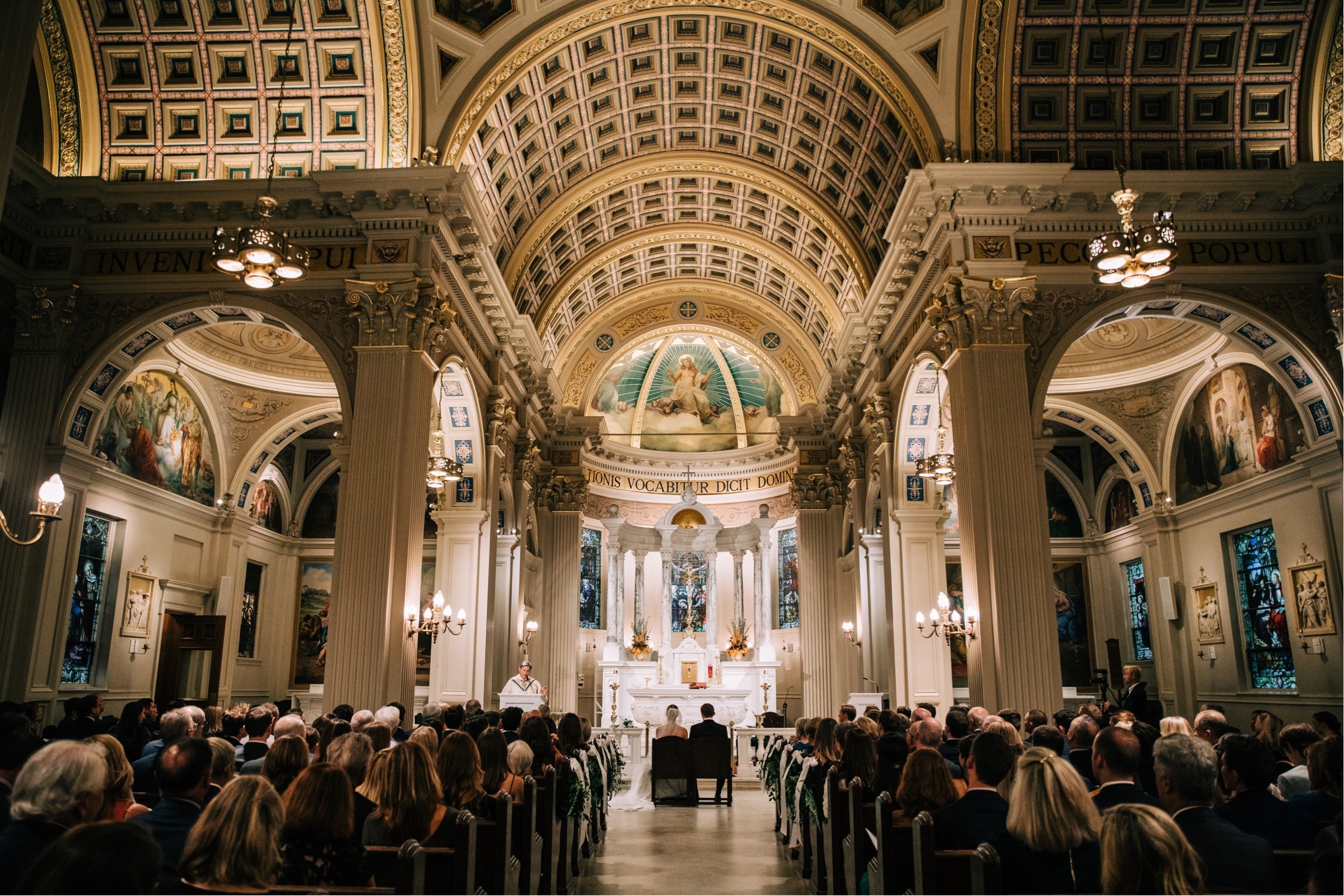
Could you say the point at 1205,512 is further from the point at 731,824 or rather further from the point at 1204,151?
the point at 731,824

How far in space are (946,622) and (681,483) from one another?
16.8 m

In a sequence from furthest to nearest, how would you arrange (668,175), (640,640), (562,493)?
1. (640,640)
2. (562,493)
3. (668,175)

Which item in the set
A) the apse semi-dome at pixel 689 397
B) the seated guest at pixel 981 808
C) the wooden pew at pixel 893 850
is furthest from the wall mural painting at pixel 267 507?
the seated guest at pixel 981 808

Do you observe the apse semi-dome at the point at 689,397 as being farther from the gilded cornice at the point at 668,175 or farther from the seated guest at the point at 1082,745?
the seated guest at the point at 1082,745

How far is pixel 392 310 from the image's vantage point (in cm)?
1345

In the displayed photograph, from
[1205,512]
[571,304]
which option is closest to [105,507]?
[571,304]

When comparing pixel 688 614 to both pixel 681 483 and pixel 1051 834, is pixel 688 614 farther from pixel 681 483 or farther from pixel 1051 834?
pixel 1051 834

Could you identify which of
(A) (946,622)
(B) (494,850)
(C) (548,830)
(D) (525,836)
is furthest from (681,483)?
(B) (494,850)

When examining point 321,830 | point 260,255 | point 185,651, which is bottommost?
point 321,830

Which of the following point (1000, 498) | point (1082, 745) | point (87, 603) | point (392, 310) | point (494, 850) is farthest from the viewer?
point (87, 603)

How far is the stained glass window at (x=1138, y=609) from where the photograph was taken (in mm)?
22500

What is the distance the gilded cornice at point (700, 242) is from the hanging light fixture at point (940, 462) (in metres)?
6.11

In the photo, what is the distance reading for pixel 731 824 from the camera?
12.5 metres

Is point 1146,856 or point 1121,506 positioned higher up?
point 1121,506
